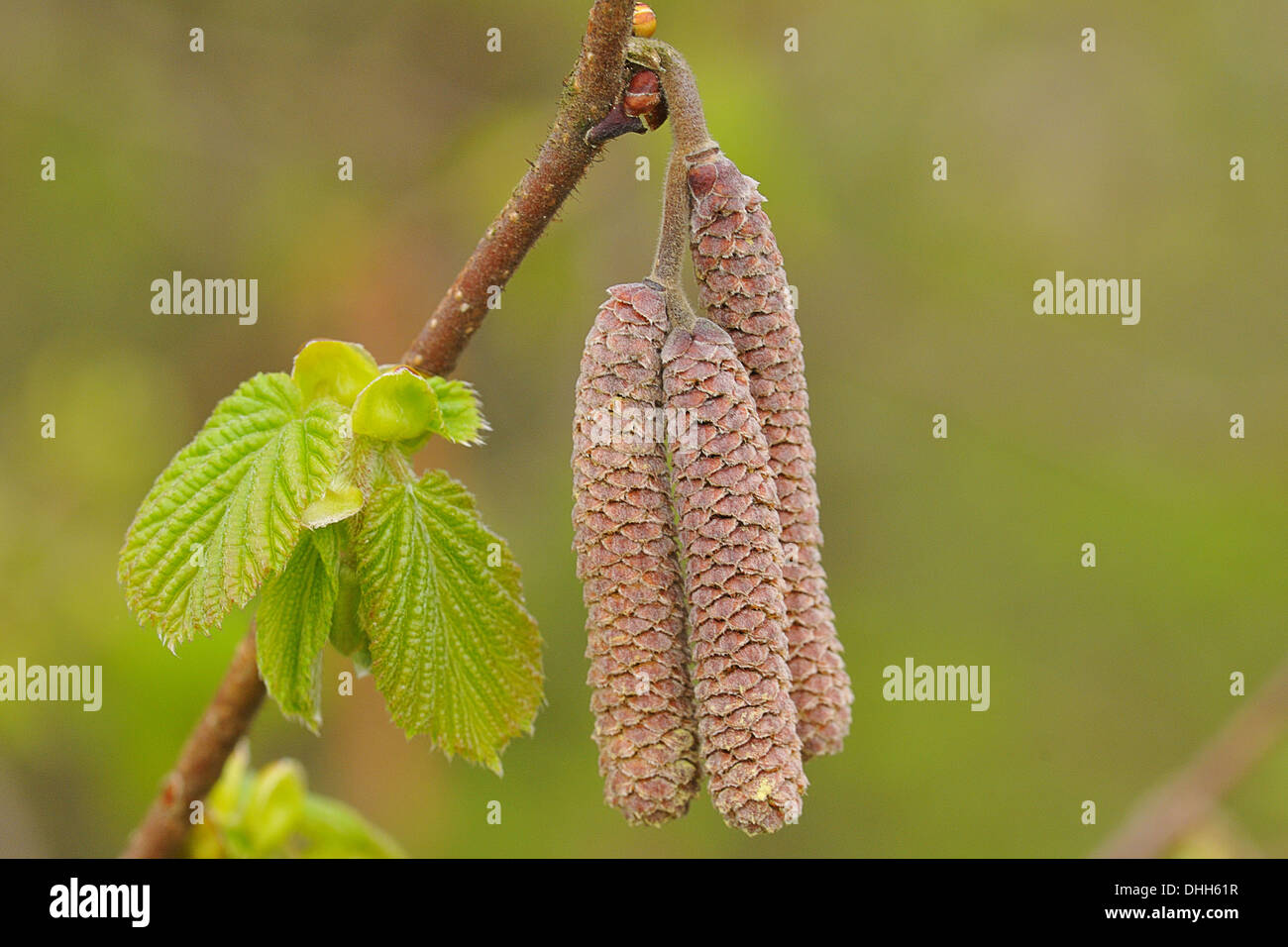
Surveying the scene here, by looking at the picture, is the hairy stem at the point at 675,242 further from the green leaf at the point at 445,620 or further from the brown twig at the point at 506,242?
the green leaf at the point at 445,620

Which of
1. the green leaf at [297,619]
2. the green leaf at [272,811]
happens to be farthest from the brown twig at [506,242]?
the green leaf at [272,811]

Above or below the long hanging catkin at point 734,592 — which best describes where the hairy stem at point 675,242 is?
above

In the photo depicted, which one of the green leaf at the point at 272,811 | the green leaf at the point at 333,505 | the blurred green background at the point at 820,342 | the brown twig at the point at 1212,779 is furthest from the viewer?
the blurred green background at the point at 820,342

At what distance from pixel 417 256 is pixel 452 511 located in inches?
102

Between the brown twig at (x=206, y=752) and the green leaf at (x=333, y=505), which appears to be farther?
the brown twig at (x=206, y=752)

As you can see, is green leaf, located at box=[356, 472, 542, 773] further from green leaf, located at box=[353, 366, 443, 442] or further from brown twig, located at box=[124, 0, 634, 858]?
brown twig, located at box=[124, 0, 634, 858]

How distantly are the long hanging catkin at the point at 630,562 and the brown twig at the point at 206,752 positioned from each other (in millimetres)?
501

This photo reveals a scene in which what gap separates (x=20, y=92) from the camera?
357 centimetres

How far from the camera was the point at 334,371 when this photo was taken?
54.5 inches

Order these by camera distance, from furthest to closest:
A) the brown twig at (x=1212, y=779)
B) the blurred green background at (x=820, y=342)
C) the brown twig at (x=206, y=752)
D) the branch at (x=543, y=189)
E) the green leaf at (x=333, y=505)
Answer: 1. the blurred green background at (x=820, y=342)
2. the brown twig at (x=1212, y=779)
3. the brown twig at (x=206, y=752)
4. the green leaf at (x=333, y=505)
5. the branch at (x=543, y=189)

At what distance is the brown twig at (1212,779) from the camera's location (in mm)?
2801

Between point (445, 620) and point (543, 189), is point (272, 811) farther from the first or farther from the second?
point (543, 189)
